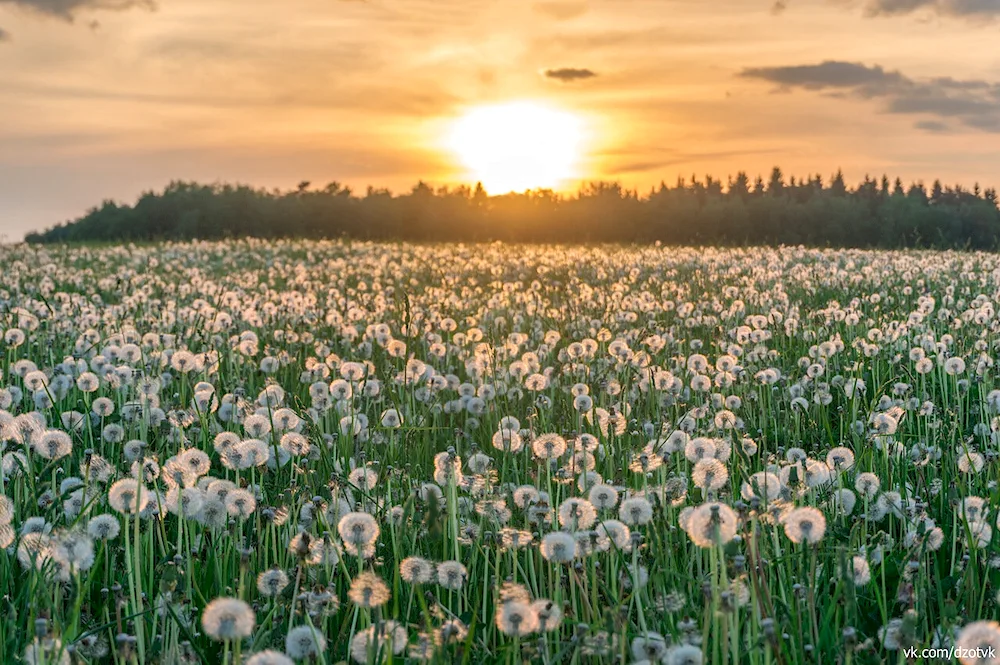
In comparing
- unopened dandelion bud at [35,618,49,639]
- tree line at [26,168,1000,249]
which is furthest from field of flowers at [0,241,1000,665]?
tree line at [26,168,1000,249]

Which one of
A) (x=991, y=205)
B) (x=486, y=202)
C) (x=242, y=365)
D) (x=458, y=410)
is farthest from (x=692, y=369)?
(x=991, y=205)

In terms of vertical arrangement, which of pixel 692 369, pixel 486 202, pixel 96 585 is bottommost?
pixel 96 585

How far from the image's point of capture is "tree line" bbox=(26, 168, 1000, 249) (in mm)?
56062

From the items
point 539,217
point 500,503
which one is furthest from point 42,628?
point 539,217

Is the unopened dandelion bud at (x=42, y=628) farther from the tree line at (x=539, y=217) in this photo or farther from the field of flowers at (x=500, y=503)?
the tree line at (x=539, y=217)

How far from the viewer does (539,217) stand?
5859 centimetres

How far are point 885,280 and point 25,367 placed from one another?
11662 millimetres

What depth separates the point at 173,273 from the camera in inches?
638

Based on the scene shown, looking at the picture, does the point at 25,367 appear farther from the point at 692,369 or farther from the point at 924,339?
the point at 924,339

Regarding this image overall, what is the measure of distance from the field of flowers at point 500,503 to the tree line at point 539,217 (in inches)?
1712

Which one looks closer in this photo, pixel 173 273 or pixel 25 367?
pixel 25 367

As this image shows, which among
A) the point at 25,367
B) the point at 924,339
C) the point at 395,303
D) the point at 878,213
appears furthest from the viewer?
the point at 878,213

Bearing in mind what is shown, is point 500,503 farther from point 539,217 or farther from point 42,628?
point 539,217

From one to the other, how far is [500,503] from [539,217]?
5606 cm
